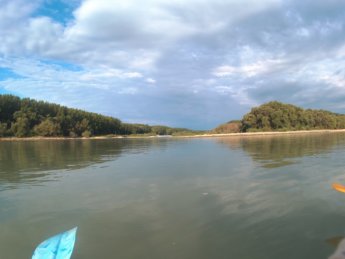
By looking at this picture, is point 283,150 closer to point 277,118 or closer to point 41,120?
point 277,118

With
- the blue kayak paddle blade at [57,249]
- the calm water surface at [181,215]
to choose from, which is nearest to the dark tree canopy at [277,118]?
the calm water surface at [181,215]

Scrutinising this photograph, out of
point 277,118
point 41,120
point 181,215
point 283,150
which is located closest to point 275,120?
point 277,118

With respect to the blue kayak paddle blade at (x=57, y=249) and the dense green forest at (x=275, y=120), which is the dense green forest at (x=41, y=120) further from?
the blue kayak paddle blade at (x=57, y=249)

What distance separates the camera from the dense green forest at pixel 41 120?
142000 millimetres

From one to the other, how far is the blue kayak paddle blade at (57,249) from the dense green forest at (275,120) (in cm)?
13931

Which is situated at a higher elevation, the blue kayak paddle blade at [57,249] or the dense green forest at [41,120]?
the dense green forest at [41,120]

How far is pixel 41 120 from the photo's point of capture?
151750mm

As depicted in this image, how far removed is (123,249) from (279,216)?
234 inches

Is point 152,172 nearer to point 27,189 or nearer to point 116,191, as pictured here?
point 116,191

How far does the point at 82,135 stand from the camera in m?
159

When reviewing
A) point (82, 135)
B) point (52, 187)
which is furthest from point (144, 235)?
point (82, 135)

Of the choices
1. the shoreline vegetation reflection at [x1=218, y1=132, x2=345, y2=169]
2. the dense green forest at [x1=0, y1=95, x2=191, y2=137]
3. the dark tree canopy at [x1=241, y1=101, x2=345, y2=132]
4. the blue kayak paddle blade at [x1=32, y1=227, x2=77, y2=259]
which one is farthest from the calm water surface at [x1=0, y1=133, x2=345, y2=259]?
the dense green forest at [x1=0, y1=95, x2=191, y2=137]

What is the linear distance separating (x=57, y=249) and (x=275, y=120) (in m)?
146

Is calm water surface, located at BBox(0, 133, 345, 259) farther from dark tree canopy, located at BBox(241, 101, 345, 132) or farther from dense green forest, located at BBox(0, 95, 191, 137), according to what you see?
dense green forest, located at BBox(0, 95, 191, 137)
